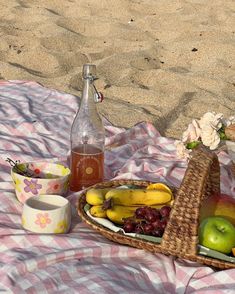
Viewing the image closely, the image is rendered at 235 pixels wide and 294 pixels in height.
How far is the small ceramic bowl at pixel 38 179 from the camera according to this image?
2.10 metres

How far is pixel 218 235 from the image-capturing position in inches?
70.4

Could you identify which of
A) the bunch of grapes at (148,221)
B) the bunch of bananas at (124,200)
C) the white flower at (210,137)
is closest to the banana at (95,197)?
the bunch of bananas at (124,200)

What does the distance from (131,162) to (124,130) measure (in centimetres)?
47

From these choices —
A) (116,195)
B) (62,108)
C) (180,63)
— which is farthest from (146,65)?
(116,195)

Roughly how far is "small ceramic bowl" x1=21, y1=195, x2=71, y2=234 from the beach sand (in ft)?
4.35

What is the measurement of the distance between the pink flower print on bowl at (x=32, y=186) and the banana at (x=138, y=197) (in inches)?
8.9

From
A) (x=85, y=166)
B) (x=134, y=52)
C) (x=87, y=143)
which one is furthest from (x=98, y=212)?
(x=134, y=52)

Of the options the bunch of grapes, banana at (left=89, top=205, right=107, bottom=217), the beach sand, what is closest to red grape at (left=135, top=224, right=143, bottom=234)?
the bunch of grapes

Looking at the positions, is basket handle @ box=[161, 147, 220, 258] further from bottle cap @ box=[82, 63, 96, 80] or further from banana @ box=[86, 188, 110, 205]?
bottle cap @ box=[82, 63, 96, 80]

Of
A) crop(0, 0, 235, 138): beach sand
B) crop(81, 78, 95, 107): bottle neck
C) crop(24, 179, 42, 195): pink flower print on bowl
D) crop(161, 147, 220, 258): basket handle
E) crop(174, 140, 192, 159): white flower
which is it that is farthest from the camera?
crop(0, 0, 235, 138): beach sand

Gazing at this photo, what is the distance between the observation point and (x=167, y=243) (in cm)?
174

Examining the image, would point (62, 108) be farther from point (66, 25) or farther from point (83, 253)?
point (66, 25)

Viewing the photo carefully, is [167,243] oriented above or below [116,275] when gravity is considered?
above

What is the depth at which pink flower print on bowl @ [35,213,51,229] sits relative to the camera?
1.92 meters
